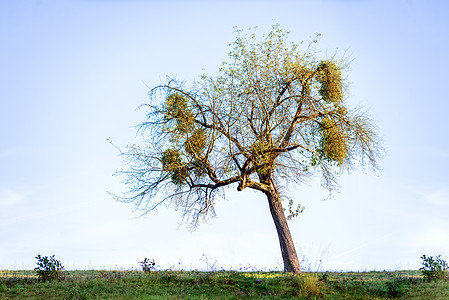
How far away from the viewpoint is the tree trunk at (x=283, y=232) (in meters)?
14.6

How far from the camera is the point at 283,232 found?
14.9 m

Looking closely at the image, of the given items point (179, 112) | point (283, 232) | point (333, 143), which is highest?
point (179, 112)

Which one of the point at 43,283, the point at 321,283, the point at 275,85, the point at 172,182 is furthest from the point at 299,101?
the point at 43,283

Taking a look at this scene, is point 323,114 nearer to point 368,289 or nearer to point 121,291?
point 368,289

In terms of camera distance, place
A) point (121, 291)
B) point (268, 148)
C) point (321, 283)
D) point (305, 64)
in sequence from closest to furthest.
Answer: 1. point (121, 291)
2. point (321, 283)
3. point (268, 148)
4. point (305, 64)

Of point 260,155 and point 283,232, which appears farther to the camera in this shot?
point 283,232

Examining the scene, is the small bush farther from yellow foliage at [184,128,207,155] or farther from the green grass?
yellow foliage at [184,128,207,155]

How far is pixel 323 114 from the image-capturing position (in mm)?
16141

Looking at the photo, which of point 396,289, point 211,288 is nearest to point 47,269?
point 211,288

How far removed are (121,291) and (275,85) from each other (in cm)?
882

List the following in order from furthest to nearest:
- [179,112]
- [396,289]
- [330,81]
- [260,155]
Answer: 1. [330,81]
2. [179,112]
3. [260,155]
4. [396,289]

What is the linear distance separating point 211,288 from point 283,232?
4.79 m

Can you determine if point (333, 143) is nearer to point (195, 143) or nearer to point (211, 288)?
point (195, 143)

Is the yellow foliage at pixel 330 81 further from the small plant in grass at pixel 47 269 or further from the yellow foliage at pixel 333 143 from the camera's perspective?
the small plant in grass at pixel 47 269
